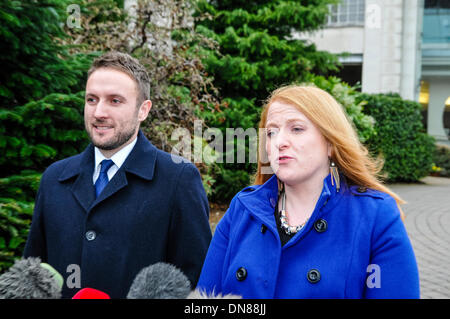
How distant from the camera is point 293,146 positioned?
1.78 m

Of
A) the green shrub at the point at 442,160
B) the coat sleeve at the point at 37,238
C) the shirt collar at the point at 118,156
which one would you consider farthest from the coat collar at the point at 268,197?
the green shrub at the point at 442,160

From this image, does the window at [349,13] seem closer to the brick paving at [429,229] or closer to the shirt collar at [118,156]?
the brick paving at [429,229]

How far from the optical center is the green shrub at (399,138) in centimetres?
1504

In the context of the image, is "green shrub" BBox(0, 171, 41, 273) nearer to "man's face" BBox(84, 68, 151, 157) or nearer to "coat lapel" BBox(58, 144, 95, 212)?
"coat lapel" BBox(58, 144, 95, 212)

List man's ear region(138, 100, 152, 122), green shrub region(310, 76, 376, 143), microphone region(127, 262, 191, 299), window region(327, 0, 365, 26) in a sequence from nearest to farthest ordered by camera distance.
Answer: microphone region(127, 262, 191, 299) < man's ear region(138, 100, 152, 122) < green shrub region(310, 76, 376, 143) < window region(327, 0, 365, 26)

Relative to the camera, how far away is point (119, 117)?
84.8 inches

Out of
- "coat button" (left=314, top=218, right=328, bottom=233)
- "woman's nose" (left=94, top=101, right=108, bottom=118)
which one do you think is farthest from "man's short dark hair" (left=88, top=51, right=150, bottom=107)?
"coat button" (left=314, top=218, right=328, bottom=233)

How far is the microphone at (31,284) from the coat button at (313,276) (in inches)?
37.6

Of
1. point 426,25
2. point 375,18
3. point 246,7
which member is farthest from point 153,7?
point 426,25

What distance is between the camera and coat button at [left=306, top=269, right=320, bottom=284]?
166cm

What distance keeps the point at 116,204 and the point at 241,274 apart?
2.55 ft

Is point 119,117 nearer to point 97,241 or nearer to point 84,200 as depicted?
point 84,200

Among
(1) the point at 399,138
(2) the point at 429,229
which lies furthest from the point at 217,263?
(1) the point at 399,138

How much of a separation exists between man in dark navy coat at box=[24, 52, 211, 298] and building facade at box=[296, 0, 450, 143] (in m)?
16.6
